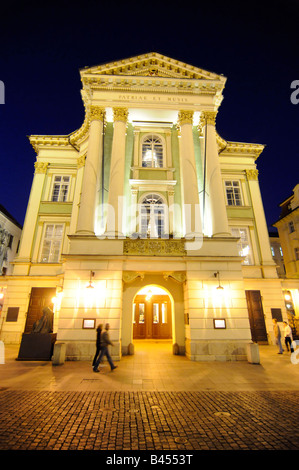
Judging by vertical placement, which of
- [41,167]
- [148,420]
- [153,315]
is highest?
[41,167]

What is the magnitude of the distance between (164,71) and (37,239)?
16.2m

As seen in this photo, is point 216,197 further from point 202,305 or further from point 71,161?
point 71,161

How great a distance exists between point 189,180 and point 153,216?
3188 millimetres

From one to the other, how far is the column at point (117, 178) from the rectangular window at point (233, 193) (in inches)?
411

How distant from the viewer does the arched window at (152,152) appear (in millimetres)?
16559

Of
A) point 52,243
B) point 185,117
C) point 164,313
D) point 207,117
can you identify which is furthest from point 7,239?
point 207,117

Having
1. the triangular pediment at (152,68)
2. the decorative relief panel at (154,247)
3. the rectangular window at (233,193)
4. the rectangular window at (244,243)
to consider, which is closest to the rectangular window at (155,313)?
the decorative relief panel at (154,247)

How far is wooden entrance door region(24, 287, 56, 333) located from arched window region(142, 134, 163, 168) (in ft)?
38.6

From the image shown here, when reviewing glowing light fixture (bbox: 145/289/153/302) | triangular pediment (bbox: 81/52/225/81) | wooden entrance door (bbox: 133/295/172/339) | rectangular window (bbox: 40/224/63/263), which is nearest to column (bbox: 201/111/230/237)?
triangular pediment (bbox: 81/52/225/81)

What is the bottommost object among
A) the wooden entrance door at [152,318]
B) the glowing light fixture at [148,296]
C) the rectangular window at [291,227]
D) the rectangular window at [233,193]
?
the wooden entrance door at [152,318]

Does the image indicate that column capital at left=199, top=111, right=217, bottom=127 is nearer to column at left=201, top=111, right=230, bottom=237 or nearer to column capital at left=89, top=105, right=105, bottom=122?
column at left=201, top=111, right=230, bottom=237

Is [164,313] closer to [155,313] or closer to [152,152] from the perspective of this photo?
[155,313]

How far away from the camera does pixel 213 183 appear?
14.5 metres

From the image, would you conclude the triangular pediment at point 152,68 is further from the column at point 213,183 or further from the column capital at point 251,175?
the column capital at point 251,175
